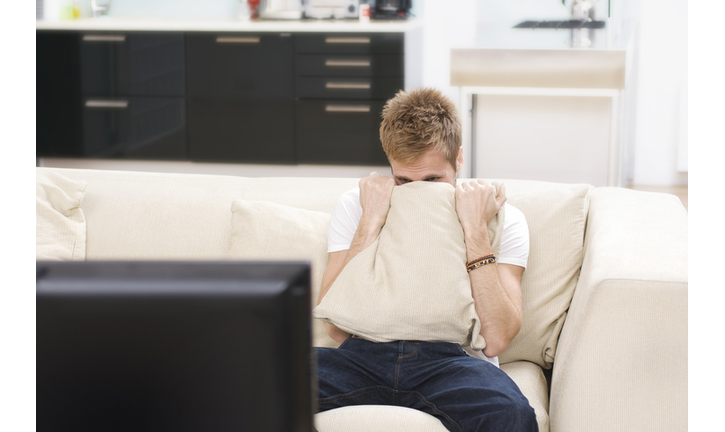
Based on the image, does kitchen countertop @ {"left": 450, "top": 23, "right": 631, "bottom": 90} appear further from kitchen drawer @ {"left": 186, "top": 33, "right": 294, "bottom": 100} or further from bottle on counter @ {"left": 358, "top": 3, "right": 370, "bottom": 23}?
kitchen drawer @ {"left": 186, "top": 33, "right": 294, "bottom": 100}

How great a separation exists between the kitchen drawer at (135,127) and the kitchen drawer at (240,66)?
0.21 metres

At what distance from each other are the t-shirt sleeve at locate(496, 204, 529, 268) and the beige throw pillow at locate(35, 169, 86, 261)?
1022mm

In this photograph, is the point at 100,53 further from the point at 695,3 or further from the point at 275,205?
the point at 695,3

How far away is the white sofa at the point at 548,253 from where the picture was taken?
112 centimetres

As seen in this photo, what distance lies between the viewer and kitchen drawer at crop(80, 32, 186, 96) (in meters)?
4.11

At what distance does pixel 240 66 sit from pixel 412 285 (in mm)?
3137

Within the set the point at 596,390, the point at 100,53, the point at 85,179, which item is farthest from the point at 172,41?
the point at 596,390

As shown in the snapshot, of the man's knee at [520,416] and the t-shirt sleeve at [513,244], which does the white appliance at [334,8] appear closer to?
the t-shirt sleeve at [513,244]

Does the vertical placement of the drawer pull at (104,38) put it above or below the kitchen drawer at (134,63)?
above

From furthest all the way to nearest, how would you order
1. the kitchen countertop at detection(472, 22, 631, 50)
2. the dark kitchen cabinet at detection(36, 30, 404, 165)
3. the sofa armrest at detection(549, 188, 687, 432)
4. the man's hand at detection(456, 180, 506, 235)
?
1. the kitchen countertop at detection(472, 22, 631, 50)
2. the dark kitchen cabinet at detection(36, 30, 404, 165)
3. the man's hand at detection(456, 180, 506, 235)
4. the sofa armrest at detection(549, 188, 687, 432)

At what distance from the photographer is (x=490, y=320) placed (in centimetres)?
131

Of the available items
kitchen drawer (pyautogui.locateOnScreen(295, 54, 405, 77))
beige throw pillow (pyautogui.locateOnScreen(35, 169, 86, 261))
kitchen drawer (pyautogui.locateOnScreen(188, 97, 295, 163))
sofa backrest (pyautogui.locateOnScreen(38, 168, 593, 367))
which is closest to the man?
sofa backrest (pyautogui.locateOnScreen(38, 168, 593, 367))

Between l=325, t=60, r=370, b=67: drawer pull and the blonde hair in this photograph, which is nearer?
the blonde hair

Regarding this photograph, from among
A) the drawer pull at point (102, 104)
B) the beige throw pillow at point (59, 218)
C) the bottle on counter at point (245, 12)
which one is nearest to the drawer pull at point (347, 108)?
the bottle on counter at point (245, 12)
